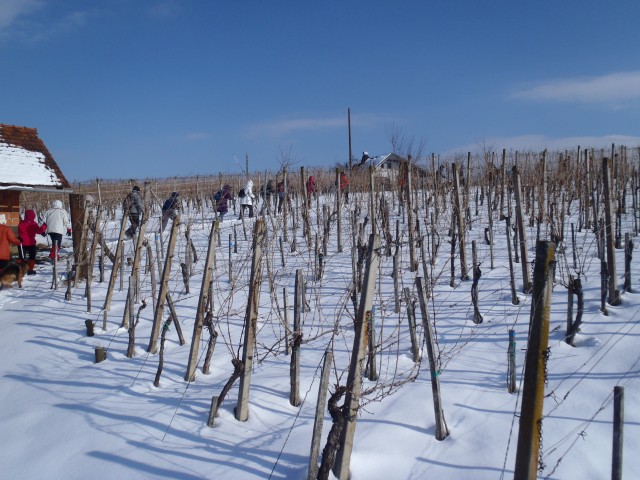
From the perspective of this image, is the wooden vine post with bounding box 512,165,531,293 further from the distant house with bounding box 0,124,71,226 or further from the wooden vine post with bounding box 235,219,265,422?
the distant house with bounding box 0,124,71,226

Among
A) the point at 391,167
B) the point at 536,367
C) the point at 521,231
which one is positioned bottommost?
the point at 536,367

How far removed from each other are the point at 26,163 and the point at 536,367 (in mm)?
11499

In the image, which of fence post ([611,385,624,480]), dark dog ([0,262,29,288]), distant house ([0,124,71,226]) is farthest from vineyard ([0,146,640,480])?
distant house ([0,124,71,226])

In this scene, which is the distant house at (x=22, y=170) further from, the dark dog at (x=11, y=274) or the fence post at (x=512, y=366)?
the fence post at (x=512, y=366)

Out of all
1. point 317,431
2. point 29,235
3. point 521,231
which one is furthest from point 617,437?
point 29,235

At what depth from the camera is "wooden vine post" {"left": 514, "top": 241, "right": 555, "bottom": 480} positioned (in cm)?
182

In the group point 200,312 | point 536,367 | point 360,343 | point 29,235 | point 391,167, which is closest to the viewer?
point 536,367

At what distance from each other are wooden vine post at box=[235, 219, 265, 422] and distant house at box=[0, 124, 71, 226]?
8563mm

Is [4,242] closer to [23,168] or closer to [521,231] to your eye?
[23,168]

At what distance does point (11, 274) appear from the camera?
8.07 meters

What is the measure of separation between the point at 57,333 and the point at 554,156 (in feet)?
48.7

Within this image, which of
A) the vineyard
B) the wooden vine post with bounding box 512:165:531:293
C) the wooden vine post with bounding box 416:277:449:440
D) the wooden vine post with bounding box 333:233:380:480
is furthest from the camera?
the wooden vine post with bounding box 512:165:531:293

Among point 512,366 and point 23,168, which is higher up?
point 23,168

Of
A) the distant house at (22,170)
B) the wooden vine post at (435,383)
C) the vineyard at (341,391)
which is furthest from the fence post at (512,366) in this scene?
the distant house at (22,170)
